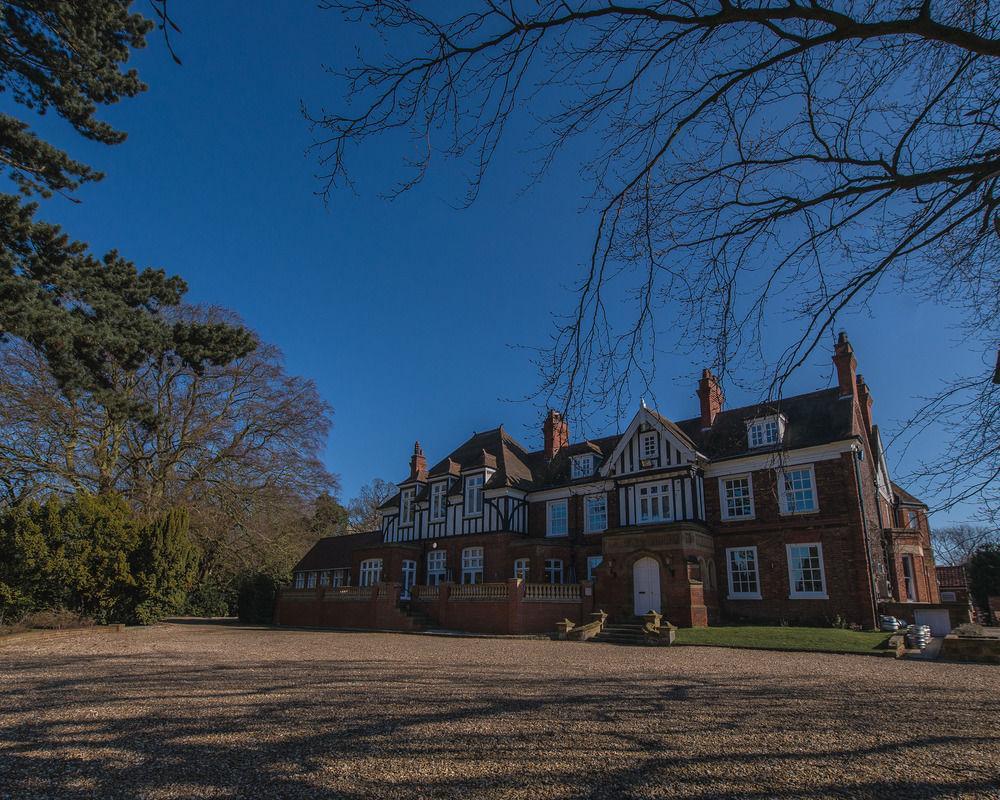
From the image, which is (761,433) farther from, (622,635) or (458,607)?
(458,607)

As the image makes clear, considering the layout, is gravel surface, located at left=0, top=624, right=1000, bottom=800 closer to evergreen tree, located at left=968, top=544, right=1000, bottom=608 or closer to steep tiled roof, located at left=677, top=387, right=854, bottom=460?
steep tiled roof, located at left=677, top=387, right=854, bottom=460

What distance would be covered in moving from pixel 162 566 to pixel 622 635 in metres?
15.3

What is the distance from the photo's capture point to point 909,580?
23125 mm

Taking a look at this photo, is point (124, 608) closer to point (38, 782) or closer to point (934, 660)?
point (38, 782)

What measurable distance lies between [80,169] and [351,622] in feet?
63.2

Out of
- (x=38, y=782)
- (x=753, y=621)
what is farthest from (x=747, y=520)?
(x=38, y=782)

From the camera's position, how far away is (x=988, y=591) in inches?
1282

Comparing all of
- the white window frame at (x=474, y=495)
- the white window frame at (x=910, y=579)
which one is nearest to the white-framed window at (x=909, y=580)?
the white window frame at (x=910, y=579)

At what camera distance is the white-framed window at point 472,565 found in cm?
2739

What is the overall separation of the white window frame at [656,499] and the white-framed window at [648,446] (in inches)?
44.0

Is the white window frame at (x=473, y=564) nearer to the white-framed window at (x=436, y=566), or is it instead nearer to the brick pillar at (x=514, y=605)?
the white-framed window at (x=436, y=566)

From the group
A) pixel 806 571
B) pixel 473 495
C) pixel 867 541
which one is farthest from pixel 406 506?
pixel 867 541

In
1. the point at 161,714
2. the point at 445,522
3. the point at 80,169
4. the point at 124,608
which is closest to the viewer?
the point at 161,714

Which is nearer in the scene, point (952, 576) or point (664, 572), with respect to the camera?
point (664, 572)
